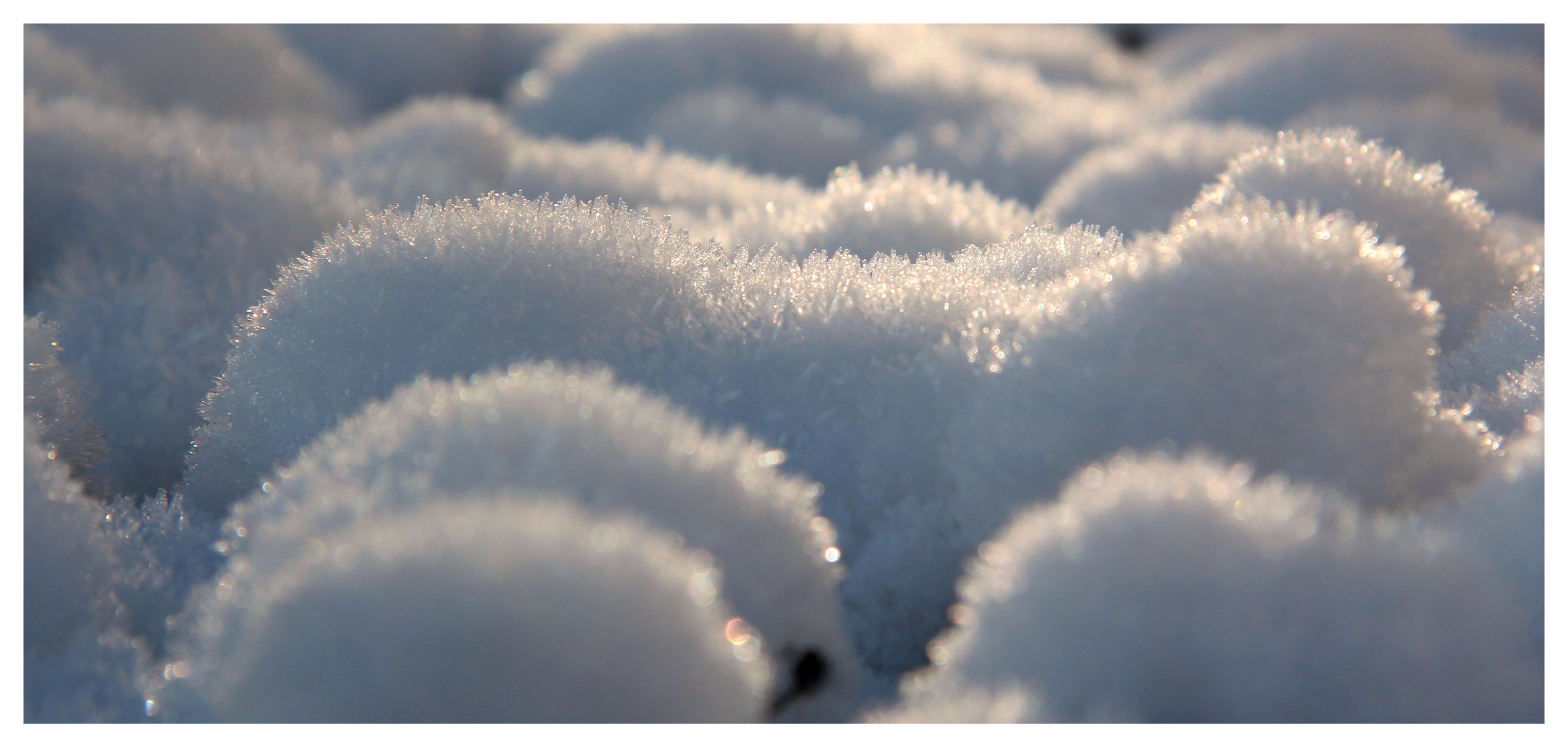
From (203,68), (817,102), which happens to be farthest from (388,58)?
(817,102)

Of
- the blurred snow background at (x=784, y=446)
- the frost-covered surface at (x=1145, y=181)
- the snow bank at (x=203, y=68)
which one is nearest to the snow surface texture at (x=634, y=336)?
the blurred snow background at (x=784, y=446)

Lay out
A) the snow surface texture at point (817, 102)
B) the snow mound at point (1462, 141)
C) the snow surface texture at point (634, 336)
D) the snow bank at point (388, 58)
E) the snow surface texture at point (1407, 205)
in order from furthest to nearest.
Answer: the snow bank at point (388, 58), the snow surface texture at point (817, 102), the snow mound at point (1462, 141), the snow surface texture at point (1407, 205), the snow surface texture at point (634, 336)

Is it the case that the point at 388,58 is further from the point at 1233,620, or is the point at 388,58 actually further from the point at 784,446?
the point at 1233,620

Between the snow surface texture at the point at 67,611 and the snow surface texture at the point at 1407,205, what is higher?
the snow surface texture at the point at 1407,205

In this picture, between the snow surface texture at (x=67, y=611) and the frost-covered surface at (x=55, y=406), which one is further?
the frost-covered surface at (x=55, y=406)

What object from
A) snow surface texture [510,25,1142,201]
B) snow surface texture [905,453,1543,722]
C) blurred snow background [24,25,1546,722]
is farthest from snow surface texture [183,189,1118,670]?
snow surface texture [510,25,1142,201]

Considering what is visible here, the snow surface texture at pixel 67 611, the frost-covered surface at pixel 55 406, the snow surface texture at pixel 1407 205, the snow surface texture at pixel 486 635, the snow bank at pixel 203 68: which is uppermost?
the snow surface texture at pixel 1407 205

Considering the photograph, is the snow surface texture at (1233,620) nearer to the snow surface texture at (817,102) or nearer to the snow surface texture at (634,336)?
the snow surface texture at (634,336)
